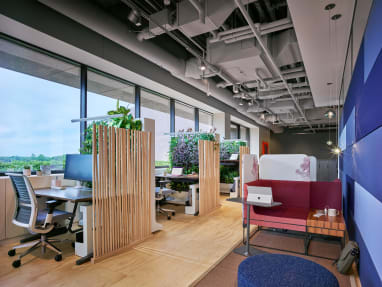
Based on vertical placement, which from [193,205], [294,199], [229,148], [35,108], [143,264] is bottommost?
[143,264]

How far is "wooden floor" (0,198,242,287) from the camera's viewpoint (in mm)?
2934

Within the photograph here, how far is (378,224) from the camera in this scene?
1.94 metres

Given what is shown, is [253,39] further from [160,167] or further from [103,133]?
[160,167]

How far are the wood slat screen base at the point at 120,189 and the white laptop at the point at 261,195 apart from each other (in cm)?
179

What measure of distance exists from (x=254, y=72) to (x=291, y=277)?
5339 millimetres

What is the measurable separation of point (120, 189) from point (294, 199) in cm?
321

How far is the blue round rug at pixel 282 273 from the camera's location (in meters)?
2.00

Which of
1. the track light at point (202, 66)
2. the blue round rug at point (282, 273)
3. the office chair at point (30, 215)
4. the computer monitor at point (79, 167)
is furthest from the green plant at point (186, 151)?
the blue round rug at point (282, 273)

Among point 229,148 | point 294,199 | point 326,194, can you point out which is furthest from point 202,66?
point 229,148

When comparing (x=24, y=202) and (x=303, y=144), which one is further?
(x=303, y=144)

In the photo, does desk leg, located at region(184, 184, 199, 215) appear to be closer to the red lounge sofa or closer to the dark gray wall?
the red lounge sofa

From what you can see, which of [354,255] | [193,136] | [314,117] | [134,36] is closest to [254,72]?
[193,136]

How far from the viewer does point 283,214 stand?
4.10m

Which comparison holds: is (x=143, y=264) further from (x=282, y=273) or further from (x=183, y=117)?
(x=183, y=117)
